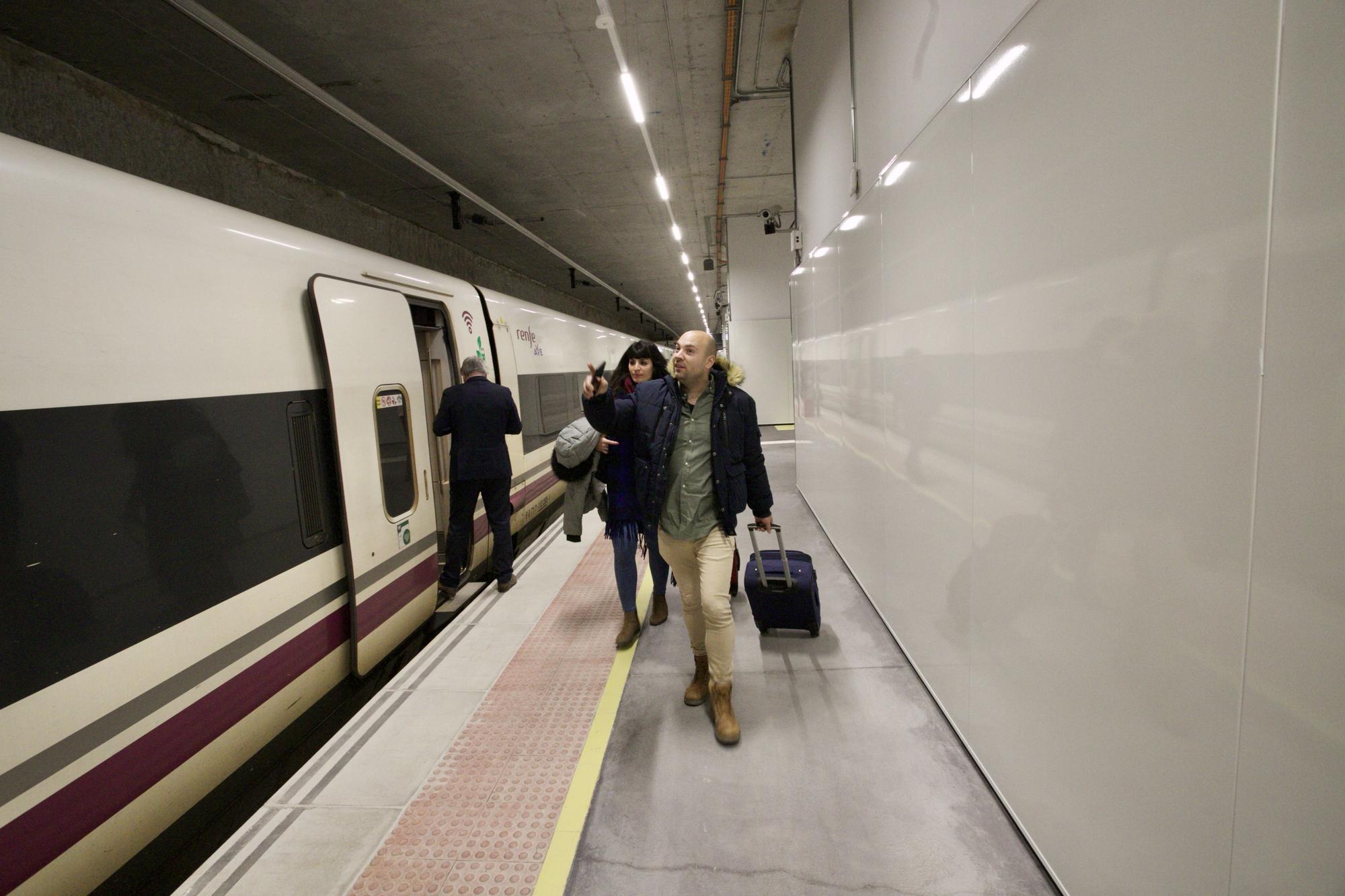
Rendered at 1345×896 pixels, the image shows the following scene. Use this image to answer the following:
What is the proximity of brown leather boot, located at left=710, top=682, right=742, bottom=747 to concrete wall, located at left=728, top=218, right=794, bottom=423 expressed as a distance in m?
10.8

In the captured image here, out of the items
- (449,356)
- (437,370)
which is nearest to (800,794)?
(449,356)

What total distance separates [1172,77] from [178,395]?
3110 millimetres

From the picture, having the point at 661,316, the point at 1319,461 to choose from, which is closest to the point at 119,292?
the point at 1319,461

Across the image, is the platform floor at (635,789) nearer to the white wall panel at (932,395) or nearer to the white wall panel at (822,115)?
the white wall panel at (932,395)

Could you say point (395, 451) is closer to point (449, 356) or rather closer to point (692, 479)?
point (449, 356)

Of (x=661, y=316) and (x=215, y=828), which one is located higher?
(x=661, y=316)

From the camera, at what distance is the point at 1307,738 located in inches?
39.6

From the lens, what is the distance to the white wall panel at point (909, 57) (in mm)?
2031

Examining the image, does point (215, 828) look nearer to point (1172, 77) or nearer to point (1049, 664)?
point (1049, 664)

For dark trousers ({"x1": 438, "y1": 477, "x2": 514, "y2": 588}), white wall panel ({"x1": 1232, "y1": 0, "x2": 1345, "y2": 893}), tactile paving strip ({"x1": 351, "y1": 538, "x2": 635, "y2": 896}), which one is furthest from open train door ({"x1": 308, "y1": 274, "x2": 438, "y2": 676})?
white wall panel ({"x1": 1232, "y1": 0, "x2": 1345, "y2": 893})

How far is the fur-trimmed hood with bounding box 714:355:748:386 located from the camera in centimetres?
276

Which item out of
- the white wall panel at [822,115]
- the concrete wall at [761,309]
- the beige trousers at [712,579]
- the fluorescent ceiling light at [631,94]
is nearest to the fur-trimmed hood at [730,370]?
the beige trousers at [712,579]

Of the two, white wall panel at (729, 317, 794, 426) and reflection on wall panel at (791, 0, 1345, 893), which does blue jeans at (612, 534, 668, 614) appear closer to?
reflection on wall panel at (791, 0, 1345, 893)

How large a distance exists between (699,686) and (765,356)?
11.2 meters
